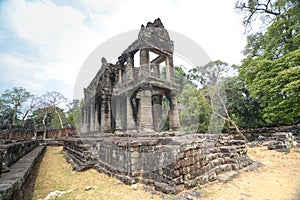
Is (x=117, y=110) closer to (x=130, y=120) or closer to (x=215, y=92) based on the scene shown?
(x=130, y=120)

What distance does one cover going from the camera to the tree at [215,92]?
17.5m

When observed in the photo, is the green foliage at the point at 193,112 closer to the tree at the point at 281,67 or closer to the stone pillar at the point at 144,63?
the tree at the point at 281,67

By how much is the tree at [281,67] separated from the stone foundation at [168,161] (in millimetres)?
7515

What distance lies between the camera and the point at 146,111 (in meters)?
8.23

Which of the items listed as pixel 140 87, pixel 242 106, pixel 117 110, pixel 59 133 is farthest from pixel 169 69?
pixel 59 133

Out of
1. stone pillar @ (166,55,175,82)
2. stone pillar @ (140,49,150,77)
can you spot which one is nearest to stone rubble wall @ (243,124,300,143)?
stone pillar @ (166,55,175,82)

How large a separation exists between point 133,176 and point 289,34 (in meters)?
16.9

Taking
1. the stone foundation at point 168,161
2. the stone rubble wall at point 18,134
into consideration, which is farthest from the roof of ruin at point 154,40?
the stone rubble wall at point 18,134

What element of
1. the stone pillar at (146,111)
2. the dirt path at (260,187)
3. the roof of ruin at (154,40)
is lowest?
the dirt path at (260,187)

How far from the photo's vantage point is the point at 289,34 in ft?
41.0

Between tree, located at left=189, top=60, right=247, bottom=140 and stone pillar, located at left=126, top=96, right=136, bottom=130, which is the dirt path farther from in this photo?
tree, located at left=189, top=60, right=247, bottom=140

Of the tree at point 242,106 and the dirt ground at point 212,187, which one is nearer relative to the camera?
the dirt ground at point 212,187

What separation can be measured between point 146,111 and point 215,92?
1422 cm

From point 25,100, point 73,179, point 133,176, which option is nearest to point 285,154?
point 133,176
